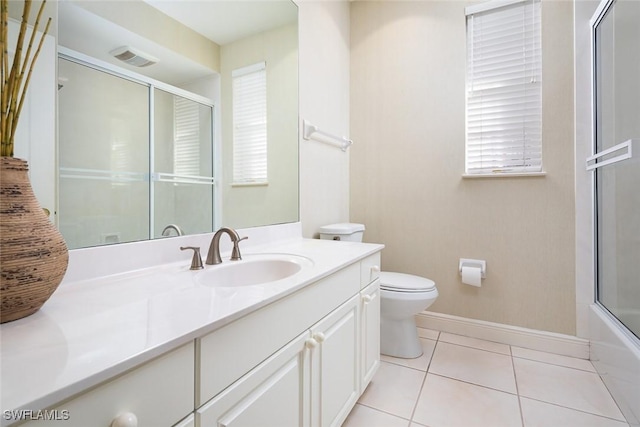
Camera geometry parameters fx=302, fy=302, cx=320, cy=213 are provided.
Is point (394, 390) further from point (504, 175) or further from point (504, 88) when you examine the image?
point (504, 88)

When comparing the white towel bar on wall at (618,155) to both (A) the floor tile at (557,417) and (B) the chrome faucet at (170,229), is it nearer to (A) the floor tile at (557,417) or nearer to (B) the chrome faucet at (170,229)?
(A) the floor tile at (557,417)

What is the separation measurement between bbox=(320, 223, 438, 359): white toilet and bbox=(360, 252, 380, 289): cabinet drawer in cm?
36

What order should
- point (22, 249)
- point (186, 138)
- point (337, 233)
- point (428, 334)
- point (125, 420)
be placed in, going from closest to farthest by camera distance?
point (125, 420)
point (22, 249)
point (186, 138)
point (337, 233)
point (428, 334)

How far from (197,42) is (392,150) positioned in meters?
1.60

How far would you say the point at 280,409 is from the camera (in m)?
0.84

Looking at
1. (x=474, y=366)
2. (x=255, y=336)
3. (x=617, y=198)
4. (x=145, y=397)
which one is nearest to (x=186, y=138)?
(x=255, y=336)

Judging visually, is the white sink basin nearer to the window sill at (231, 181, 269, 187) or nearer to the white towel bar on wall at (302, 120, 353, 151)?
the window sill at (231, 181, 269, 187)

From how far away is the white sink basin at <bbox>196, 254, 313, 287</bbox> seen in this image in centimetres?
113

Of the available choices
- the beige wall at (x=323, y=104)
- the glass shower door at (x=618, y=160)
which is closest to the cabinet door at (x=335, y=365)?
the beige wall at (x=323, y=104)

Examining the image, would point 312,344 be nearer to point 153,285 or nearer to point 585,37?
point 153,285

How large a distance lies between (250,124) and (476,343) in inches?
80.2

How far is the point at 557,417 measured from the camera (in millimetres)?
1375

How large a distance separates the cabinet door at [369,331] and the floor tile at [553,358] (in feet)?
3.50

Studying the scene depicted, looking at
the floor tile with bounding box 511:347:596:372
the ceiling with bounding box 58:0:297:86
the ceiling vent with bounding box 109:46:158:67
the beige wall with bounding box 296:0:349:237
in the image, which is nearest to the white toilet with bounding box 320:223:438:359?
the beige wall with bounding box 296:0:349:237
